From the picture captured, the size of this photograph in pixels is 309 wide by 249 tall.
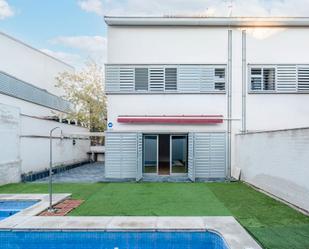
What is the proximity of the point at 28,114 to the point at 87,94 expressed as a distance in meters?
11.9

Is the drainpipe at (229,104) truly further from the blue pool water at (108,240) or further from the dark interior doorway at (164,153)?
the blue pool water at (108,240)

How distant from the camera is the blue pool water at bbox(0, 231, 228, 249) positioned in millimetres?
7996

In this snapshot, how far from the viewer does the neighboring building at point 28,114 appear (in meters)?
16.8

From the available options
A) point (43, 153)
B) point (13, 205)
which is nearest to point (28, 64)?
point (43, 153)

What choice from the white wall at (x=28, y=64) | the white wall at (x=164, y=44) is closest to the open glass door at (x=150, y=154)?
the white wall at (x=164, y=44)

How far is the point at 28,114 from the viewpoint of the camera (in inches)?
834

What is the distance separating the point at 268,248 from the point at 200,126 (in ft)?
39.8

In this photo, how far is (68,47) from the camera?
3731 centimetres

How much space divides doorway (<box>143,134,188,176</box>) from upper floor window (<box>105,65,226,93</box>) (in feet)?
10.8

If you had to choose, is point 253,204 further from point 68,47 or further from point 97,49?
point 68,47

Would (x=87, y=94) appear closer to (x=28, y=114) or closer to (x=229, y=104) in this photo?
(x=28, y=114)

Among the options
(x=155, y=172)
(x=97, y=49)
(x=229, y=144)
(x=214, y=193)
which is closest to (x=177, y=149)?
(x=155, y=172)

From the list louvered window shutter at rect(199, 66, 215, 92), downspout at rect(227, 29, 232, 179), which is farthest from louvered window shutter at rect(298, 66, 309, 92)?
louvered window shutter at rect(199, 66, 215, 92)

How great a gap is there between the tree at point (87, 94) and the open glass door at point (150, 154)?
14.3 meters
